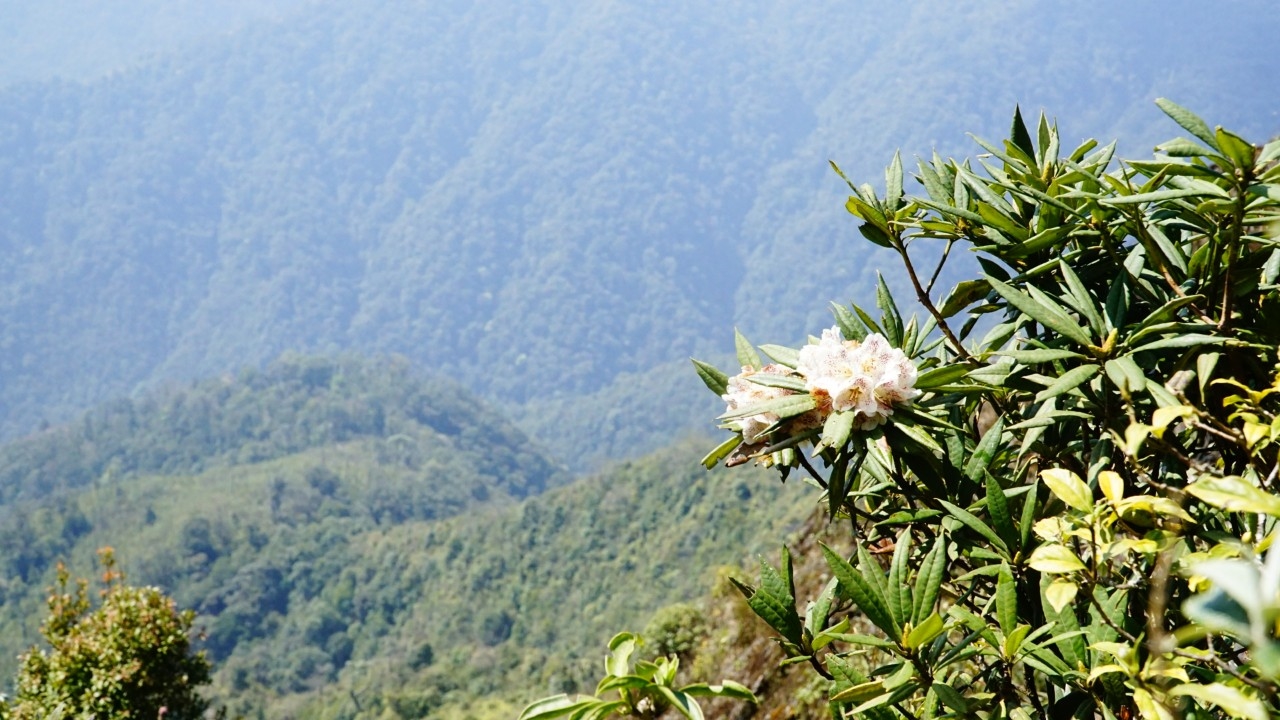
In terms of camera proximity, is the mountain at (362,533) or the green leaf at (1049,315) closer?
the green leaf at (1049,315)

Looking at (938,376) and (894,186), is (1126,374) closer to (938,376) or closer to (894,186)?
(938,376)

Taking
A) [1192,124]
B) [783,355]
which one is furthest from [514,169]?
[1192,124]

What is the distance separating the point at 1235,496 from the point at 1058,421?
1.52ft

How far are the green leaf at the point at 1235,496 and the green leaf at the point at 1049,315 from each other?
342 millimetres

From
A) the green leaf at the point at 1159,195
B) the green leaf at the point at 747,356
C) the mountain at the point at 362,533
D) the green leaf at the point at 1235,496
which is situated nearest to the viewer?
the green leaf at the point at 1235,496

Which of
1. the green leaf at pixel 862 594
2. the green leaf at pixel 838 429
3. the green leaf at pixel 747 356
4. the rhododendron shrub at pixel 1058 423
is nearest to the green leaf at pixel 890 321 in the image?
the rhododendron shrub at pixel 1058 423

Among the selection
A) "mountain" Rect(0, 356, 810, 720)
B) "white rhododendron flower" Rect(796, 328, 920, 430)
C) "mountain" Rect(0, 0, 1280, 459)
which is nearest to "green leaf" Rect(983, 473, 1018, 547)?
"white rhododendron flower" Rect(796, 328, 920, 430)

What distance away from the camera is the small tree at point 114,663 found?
464cm

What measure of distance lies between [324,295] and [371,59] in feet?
115

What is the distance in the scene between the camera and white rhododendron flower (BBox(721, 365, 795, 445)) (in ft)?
2.95

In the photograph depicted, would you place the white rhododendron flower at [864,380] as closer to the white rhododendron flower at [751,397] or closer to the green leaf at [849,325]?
the white rhododendron flower at [751,397]

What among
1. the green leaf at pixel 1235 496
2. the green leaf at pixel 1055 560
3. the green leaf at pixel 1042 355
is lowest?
the green leaf at pixel 1235 496

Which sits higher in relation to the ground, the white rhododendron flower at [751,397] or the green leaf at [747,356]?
the green leaf at [747,356]

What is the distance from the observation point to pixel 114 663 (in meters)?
4.76
